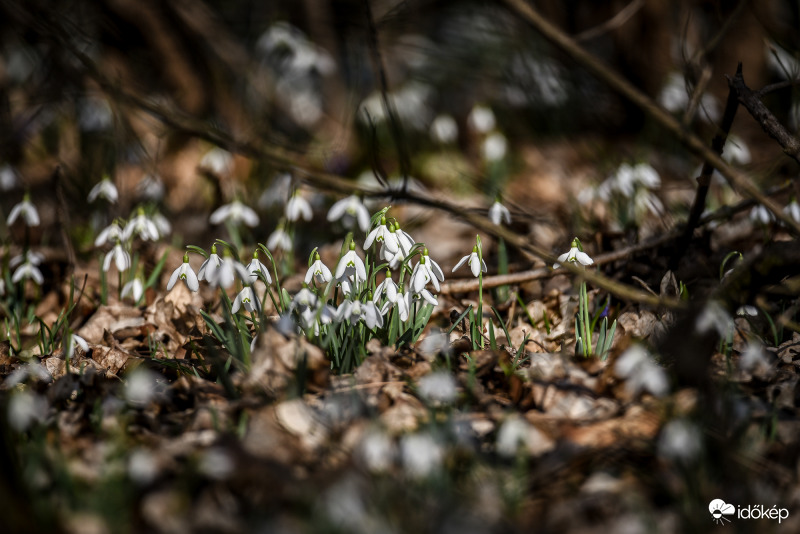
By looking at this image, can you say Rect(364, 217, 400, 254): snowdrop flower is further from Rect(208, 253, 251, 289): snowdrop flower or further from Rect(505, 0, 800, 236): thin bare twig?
Rect(505, 0, 800, 236): thin bare twig

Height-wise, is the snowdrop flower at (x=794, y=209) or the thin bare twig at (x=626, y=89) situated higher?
the thin bare twig at (x=626, y=89)

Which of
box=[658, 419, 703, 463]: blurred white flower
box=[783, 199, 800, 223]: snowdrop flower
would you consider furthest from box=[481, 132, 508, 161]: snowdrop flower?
box=[658, 419, 703, 463]: blurred white flower

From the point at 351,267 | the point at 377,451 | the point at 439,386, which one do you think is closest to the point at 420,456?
the point at 377,451

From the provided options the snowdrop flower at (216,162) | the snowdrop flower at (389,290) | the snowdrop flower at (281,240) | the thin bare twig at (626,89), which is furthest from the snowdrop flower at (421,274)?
the snowdrop flower at (216,162)

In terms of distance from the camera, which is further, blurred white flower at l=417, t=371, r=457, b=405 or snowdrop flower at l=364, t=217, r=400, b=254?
snowdrop flower at l=364, t=217, r=400, b=254

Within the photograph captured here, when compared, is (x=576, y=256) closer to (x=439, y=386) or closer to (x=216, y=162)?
(x=439, y=386)

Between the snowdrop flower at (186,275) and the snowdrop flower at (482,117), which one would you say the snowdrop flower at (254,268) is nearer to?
the snowdrop flower at (186,275)

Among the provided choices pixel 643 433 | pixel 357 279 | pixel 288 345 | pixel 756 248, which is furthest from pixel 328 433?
pixel 756 248

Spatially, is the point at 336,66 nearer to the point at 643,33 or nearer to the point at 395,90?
the point at 395,90
